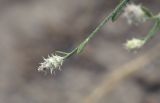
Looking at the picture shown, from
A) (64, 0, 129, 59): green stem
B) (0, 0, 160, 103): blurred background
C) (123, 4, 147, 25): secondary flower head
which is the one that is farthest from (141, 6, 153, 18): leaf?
(0, 0, 160, 103): blurred background

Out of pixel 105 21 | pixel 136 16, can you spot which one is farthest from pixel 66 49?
pixel 105 21

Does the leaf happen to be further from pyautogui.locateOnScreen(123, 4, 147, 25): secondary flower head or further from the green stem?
the green stem

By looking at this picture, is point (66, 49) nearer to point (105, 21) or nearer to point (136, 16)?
point (136, 16)

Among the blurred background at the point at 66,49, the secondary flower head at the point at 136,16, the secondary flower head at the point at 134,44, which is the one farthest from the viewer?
the blurred background at the point at 66,49

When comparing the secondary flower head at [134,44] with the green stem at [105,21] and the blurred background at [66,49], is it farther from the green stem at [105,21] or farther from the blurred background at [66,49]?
the blurred background at [66,49]

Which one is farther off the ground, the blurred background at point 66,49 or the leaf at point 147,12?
the blurred background at point 66,49

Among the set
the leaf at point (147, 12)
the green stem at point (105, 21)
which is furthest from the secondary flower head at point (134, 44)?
the green stem at point (105, 21)

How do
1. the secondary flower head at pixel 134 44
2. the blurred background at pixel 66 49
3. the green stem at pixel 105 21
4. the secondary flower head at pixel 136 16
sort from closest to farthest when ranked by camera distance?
the green stem at pixel 105 21, the secondary flower head at pixel 134 44, the secondary flower head at pixel 136 16, the blurred background at pixel 66 49

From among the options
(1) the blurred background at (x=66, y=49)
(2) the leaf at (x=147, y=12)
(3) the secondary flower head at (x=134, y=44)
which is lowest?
(3) the secondary flower head at (x=134, y=44)

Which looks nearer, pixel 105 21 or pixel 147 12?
pixel 105 21
